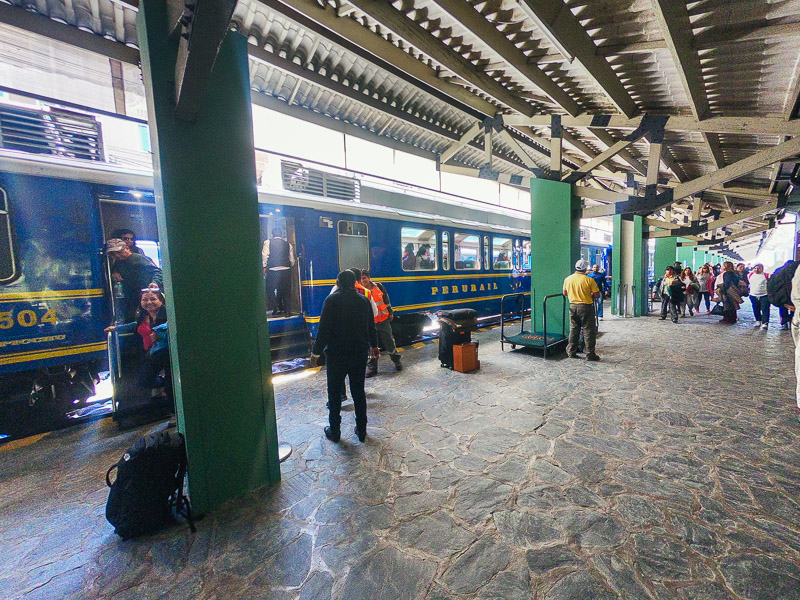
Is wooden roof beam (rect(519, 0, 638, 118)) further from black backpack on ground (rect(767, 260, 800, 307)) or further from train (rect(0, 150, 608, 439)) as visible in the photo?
black backpack on ground (rect(767, 260, 800, 307))

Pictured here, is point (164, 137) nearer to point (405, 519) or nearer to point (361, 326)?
point (361, 326)

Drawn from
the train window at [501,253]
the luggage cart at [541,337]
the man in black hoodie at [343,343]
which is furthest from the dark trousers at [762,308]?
the man in black hoodie at [343,343]

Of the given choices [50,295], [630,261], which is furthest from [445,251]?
[630,261]

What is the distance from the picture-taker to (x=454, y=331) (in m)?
5.70

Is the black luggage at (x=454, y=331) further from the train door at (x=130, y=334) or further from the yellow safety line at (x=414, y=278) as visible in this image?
the train door at (x=130, y=334)

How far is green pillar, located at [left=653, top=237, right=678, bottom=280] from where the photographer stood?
54.2 feet

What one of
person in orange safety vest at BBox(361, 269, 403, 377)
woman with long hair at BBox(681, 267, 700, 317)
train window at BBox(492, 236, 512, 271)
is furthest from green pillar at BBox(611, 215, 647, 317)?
person in orange safety vest at BBox(361, 269, 403, 377)

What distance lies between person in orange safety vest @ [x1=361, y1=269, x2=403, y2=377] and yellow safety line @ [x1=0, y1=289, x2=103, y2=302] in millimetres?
3312

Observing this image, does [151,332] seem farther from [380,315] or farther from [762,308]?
[762,308]

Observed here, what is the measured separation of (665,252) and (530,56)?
55.1ft

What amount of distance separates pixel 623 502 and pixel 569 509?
43 cm

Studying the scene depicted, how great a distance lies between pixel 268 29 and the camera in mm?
4730

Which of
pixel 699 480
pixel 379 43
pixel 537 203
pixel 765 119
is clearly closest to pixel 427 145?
pixel 537 203

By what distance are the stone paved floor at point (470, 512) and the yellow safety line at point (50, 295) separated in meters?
1.55
